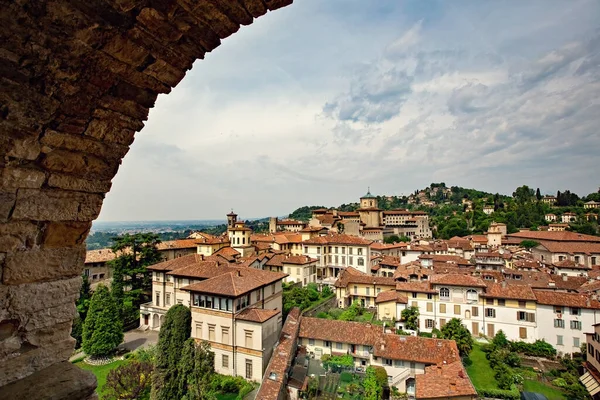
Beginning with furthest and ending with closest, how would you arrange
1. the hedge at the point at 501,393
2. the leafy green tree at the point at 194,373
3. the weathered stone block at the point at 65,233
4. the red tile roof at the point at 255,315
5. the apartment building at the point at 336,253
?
1. the apartment building at the point at 336,253
2. the red tile roof at the point at 255,315
3. the hedge at the point at 501,393
4. the leafy green tree at the point at 194,373
5. the weathered stone block at the point at 65,233

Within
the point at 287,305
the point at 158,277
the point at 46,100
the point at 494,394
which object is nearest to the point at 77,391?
the point at 46,100

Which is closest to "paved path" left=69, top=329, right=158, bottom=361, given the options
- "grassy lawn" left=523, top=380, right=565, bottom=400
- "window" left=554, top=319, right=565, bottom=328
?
"grassy lawn" left=523, top=380, right=565, bottom=400

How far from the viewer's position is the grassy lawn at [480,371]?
19.3 meters

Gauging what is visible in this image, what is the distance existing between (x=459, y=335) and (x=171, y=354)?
743 inches

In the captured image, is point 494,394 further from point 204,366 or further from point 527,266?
point 527,266

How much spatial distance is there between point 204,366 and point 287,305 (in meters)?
11.6

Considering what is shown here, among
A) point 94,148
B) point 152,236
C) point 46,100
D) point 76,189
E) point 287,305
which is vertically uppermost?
point 46,100

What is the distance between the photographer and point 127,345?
933 inches

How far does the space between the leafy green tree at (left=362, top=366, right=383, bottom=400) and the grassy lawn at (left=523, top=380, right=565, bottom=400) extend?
918cm

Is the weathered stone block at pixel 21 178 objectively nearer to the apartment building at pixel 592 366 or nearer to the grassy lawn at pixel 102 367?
the grassy lawn at pixel 102 367

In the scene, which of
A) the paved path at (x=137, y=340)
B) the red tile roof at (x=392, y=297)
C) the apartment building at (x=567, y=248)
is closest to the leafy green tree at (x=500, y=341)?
the red tile roof at (x=392, y=297)

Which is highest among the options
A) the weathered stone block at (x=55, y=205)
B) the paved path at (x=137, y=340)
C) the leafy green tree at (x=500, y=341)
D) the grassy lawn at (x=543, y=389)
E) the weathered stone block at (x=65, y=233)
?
the weathered stone block at (x=55, y=205)

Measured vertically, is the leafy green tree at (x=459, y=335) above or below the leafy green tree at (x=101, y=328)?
below

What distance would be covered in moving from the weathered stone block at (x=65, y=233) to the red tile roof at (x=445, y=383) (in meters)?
17.3
